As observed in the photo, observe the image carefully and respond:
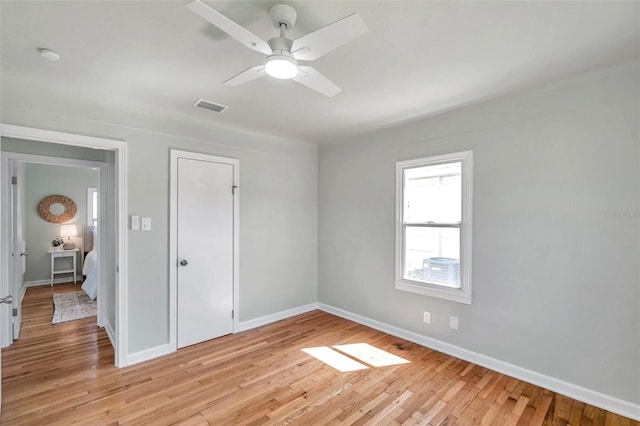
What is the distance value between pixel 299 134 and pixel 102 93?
7.12ft

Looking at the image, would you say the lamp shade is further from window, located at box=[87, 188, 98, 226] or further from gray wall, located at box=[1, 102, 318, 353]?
gray wall, located at box=[1, 102, 318, 353]

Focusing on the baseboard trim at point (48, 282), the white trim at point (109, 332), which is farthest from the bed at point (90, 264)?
the white trim at point (109, 332)

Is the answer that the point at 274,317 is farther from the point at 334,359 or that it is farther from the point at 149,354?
the point at 149,354

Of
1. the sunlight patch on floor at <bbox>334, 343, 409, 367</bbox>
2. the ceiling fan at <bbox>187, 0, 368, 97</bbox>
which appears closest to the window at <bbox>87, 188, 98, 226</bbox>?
the sunlight patch on floor at <bbox>334, 343, 409, 367</bbox>

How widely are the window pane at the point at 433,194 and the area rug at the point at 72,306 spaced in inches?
187

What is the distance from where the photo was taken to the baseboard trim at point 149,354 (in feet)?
9.83

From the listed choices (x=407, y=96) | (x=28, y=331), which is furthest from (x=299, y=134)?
(x=28, y=331)

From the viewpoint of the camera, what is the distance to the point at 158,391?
8.32 ft

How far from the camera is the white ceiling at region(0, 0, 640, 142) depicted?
1.65m

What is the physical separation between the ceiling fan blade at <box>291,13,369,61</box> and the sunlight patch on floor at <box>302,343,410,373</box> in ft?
8.77

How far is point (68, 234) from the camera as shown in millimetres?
6484

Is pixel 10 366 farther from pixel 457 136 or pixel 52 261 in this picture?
pixel 457 136

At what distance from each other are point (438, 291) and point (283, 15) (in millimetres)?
2905

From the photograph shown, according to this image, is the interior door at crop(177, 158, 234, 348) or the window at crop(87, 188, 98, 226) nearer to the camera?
the interior door at crop(177, 158, 234, 348)
